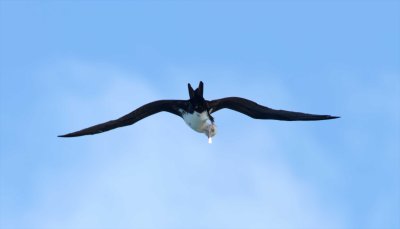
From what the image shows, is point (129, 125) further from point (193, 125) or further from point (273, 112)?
point (273, 112)

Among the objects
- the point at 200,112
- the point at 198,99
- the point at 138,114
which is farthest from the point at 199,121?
the point at 138,114

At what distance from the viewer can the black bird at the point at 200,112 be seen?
27078mm

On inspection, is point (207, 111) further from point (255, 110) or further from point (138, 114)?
point (138, 114)

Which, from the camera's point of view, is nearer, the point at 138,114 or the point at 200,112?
the point at 200,112

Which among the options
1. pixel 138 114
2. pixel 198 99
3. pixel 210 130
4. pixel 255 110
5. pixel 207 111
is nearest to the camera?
pixel 198 99

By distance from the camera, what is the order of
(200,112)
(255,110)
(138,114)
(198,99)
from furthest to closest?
(255,110)
(138,114)
(200,112)
(198,99)

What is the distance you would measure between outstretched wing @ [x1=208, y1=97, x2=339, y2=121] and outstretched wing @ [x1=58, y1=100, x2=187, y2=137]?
1.79 m

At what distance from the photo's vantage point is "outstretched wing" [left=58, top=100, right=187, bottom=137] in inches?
1107

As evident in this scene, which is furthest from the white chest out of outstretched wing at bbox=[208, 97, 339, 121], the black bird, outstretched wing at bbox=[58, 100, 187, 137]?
outstretched wing at bbox=[208, 97, 339, 121]


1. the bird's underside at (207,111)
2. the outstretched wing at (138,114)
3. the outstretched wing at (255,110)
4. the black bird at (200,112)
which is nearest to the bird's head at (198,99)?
the black bird at (200,112)

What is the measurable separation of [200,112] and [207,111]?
48 cm

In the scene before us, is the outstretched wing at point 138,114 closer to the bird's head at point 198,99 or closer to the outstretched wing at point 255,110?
the bird's head at point 198,99

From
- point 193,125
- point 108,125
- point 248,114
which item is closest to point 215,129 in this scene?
point 193,125

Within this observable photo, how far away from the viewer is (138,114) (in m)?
28.5
